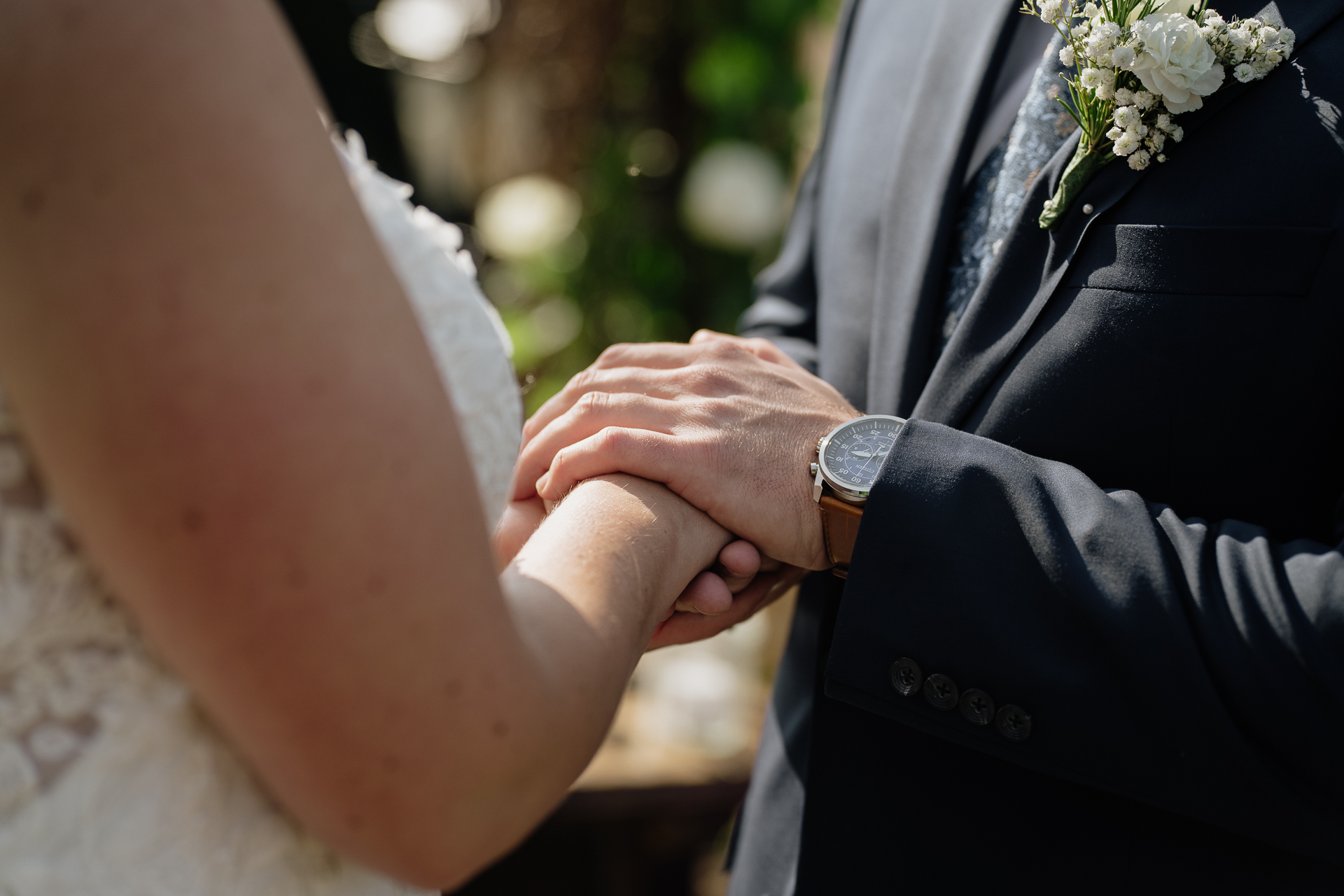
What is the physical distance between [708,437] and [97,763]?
0.69m

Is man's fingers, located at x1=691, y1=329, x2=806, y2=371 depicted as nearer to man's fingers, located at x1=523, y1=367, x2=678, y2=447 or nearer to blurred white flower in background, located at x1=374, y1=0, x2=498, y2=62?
man's fingers, located at x1=523, y1=367, x2=678, y2=447

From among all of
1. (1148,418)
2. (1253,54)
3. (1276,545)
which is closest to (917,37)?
(1253,54)

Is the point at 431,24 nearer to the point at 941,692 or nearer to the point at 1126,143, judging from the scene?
Answer: the point at 1126,143

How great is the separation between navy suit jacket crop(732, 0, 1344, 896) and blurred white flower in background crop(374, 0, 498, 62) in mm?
3320

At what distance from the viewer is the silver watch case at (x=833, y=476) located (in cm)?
103

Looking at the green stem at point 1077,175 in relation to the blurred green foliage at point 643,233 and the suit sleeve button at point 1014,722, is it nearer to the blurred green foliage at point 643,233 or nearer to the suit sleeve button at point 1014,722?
the suit sleeve button at point 1014,722

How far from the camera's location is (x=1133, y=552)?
89 centimetres

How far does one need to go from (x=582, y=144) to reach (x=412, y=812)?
10.2 ft

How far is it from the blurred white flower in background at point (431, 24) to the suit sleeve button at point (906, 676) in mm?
3502

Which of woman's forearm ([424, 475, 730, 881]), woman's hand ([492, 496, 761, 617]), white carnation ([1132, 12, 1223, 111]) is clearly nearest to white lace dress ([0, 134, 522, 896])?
woman's forearm ([424, 475, 730, 881])

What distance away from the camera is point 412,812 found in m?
0.64

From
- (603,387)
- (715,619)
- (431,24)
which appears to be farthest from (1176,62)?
(431,24)

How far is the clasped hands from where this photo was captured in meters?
1.08

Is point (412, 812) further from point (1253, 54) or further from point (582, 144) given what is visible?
point (582, 144)
